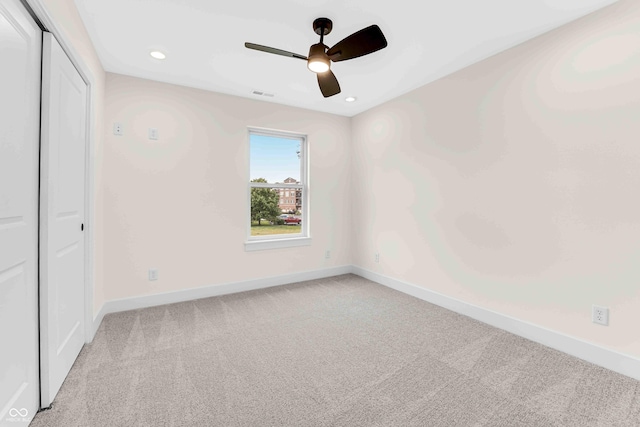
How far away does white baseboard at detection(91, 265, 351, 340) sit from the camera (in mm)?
2936

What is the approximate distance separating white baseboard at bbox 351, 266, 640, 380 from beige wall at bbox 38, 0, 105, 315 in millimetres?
3352

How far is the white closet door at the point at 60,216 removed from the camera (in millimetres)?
1564

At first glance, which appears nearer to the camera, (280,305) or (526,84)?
(526,84)

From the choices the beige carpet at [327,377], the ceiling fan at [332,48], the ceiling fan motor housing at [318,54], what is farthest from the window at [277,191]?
the ceiling fan motor housing at [318,54]

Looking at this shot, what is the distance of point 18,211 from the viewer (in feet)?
4.44

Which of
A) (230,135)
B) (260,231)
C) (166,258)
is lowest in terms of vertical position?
(166,258)

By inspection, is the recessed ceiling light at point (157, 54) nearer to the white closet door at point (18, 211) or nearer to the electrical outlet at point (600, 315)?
the white closet door at point (18, 211)

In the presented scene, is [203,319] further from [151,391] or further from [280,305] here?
[151,391]

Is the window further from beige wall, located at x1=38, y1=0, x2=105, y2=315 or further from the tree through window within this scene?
beige wall, located at x1=38, y1=0, x2=105, y2=315

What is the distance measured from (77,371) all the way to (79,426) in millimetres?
608

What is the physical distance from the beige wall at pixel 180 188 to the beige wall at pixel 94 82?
0.57 feet

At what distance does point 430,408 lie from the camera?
5.25 ft

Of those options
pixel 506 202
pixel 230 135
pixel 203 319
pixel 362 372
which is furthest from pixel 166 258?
pixel 506 202

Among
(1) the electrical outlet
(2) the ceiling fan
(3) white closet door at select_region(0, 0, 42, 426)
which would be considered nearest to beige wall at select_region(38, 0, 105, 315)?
(3) white closet door at select_region(0, 0, 42, 426)
